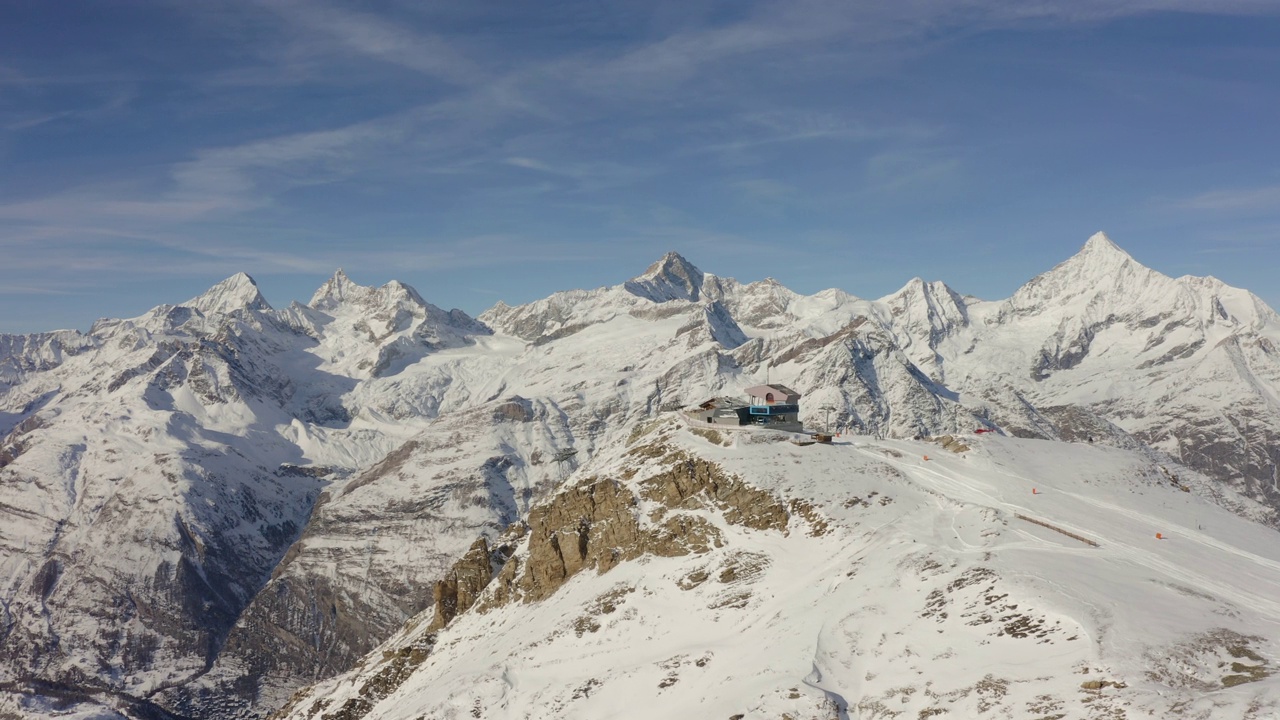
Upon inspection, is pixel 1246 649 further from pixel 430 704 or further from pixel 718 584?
pixel 430 704

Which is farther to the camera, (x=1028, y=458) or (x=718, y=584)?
(x=1028, y=458)

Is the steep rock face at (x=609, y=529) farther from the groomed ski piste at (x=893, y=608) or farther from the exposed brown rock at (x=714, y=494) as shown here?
the groomed ski piste at (x=893, y=608)

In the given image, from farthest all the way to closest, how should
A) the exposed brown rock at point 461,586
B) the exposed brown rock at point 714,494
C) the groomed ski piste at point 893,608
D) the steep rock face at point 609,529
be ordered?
the exposed brown rock at point 461,586
the steep rock face at point 609,529
the exposed brown rock at point 714,494
the groomed ski piste at point 893,608

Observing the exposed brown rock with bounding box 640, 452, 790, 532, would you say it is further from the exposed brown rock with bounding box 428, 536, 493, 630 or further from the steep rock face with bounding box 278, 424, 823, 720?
the exposed brown rock with bounding box 428, 536, 493, 630

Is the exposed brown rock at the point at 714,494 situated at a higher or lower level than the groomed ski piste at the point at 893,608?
higher

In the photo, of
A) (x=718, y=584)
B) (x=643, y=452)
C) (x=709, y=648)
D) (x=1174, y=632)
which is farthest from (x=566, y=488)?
(x=1174, y=632)

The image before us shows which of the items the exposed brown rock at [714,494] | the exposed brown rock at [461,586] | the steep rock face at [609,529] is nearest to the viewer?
the exposed brown rock at [714,494]

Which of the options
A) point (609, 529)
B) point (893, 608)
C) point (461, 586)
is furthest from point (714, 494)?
point (461, 586)

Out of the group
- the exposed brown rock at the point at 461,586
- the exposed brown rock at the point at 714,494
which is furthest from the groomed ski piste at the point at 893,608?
the exposed brown rock at the point at 461,586
